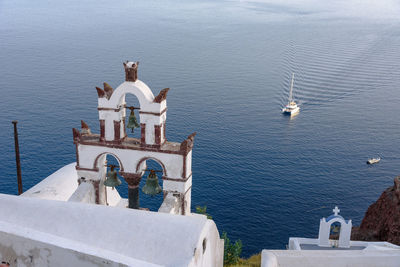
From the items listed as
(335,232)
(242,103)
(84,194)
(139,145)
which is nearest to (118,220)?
(139,145)

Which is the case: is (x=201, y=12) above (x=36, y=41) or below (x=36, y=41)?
above

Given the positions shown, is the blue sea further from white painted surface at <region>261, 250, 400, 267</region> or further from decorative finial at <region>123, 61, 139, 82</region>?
decorative finial at <region>123, 61, 139, 82</region>

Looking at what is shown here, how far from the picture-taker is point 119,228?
10742 mm

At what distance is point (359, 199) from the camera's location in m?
53.0

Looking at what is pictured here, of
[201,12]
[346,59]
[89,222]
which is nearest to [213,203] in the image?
[89,222]

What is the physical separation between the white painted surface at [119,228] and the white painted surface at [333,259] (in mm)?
6094

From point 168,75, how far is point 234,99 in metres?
17.9

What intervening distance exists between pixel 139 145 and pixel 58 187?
11117 millimetres

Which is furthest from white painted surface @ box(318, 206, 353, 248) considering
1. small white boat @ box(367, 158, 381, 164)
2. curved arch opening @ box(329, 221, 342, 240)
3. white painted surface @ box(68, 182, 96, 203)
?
small white boat @ box(367, 158, 381, 164)

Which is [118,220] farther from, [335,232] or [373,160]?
[373,160]

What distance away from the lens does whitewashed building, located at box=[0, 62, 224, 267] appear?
330 inches

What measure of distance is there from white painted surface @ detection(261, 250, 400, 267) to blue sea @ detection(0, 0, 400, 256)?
27.1 metres

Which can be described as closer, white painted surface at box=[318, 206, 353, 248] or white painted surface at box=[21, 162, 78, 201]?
white painted surface at box=[21, 162, 78, 201]

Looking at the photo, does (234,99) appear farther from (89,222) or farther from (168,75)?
(89,222)
